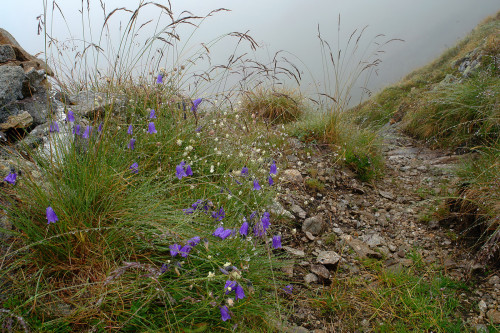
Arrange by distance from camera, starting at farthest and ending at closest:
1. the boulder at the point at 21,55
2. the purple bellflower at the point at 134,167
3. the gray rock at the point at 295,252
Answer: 1. the boulder at the point at 21,55
2. the gray rock at the point at 295,252
3. the purple bellflower at the point at 134,167

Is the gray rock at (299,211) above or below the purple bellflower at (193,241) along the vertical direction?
below

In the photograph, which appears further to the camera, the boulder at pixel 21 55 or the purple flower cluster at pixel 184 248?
the boulder at pixel 21 55

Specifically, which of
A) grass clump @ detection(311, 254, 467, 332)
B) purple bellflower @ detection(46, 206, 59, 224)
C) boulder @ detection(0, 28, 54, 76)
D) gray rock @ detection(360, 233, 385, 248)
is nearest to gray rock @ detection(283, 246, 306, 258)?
grass clump @ detection(311, 254, 467, 332)

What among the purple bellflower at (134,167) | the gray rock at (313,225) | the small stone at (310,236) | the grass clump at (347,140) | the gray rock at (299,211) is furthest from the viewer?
the grass clump at (347,140)

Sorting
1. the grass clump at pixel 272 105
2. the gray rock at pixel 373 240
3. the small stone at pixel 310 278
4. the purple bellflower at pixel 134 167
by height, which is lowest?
Answer: the gray rock at pixel 373 240

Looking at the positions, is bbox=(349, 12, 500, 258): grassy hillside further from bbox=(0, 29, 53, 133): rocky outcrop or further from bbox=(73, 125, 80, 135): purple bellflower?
bbox=(0, 29, 53, 133): rocky outcrop

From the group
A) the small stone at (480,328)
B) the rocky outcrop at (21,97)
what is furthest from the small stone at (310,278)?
the rocky outcrop at (21,97)

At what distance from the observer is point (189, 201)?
101 inches

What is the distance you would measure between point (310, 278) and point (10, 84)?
329cm

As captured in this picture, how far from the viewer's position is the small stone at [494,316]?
2.20m

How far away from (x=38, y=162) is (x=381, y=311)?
8.82ft

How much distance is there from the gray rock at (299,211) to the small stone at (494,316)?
168 cm

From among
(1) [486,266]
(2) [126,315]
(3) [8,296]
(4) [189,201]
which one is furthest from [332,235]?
(3) [8,296]

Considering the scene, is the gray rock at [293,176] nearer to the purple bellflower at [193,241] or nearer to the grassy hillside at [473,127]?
the grassy hillside at [473,127]
